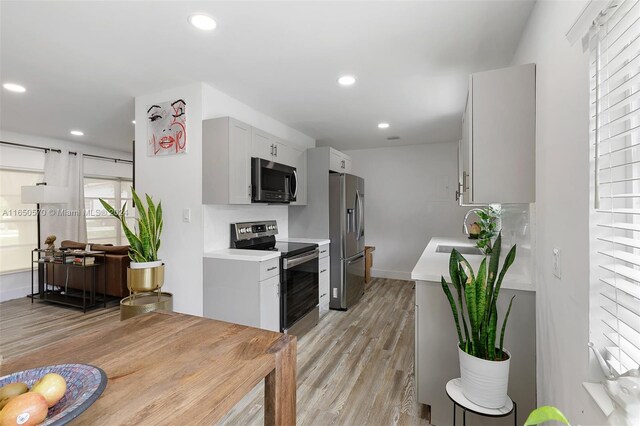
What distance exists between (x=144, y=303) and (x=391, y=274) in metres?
4.06

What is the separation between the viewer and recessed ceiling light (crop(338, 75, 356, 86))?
2658mm

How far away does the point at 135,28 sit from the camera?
6.35 feet

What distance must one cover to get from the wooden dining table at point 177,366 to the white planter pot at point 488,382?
901 mm

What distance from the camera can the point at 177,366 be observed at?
913 mm

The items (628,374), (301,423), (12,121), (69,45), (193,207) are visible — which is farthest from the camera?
(12,121)

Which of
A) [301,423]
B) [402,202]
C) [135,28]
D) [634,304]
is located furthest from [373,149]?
[634,304]

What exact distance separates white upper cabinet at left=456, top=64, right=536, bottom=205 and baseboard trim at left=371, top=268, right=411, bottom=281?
402 cm

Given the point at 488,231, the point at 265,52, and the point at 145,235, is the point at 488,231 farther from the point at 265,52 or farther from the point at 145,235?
the point at 145,235

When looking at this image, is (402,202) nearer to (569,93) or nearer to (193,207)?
(193,207)

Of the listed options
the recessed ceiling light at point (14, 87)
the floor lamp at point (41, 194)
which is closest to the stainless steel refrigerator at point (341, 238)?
the recessed ceiling light at point (14, 87)

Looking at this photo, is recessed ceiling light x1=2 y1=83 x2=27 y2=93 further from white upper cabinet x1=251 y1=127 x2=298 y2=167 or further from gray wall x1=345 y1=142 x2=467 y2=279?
gray wall x1=345 y1=142 x2=467 y2=279

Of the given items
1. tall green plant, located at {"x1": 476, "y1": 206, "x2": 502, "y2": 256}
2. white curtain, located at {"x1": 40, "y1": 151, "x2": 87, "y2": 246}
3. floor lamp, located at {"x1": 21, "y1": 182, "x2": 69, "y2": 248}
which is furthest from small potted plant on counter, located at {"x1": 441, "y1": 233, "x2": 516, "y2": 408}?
white curtain, located at {"x1": 40, "y1": 151, "x2": 87, "y2": 246}

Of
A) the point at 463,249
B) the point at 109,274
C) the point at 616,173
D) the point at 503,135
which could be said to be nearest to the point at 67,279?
the point at 109,274

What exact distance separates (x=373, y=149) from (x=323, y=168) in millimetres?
2102
